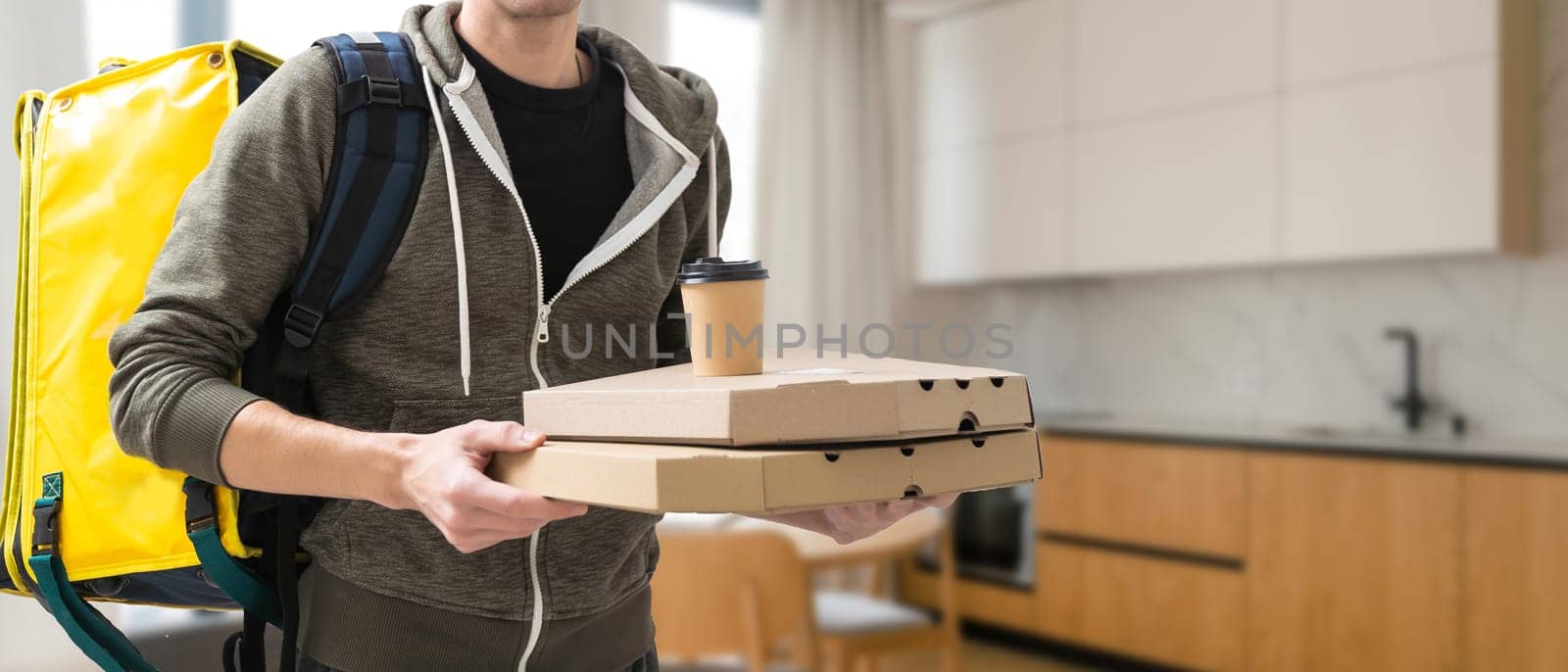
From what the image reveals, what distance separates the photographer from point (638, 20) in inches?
147

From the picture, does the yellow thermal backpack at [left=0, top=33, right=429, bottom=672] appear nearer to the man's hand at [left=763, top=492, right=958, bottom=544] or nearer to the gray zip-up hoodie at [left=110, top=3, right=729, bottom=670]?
the gray zip-up hoodie at [left=110, top=3, right=729, bottom=670]

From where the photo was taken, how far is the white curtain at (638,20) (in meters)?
3.62

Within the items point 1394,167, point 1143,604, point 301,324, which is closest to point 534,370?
point 301,324

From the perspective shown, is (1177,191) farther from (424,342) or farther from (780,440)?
(780,440)

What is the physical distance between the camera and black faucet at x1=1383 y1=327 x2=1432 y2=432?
11.8 feet

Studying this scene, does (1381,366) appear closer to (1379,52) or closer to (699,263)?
(1379,52)

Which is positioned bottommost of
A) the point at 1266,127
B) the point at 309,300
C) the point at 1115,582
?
the point at 1115,582

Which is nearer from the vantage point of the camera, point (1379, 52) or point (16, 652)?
point (16, 652)

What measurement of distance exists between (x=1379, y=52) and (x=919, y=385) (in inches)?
129

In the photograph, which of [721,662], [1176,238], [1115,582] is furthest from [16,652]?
[1176,238]

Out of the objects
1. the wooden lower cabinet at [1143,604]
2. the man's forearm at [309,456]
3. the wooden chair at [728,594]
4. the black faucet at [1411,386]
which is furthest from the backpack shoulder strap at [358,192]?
the black faucet at [1411,386]

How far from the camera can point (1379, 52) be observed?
338 cm

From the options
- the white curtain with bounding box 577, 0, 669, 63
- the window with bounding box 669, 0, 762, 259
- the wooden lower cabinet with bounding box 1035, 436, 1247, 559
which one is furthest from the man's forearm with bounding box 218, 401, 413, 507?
the window with bounding box 669, 0, 762, 259

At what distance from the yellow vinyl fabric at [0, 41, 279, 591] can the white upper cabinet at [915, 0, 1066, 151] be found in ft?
12.5
